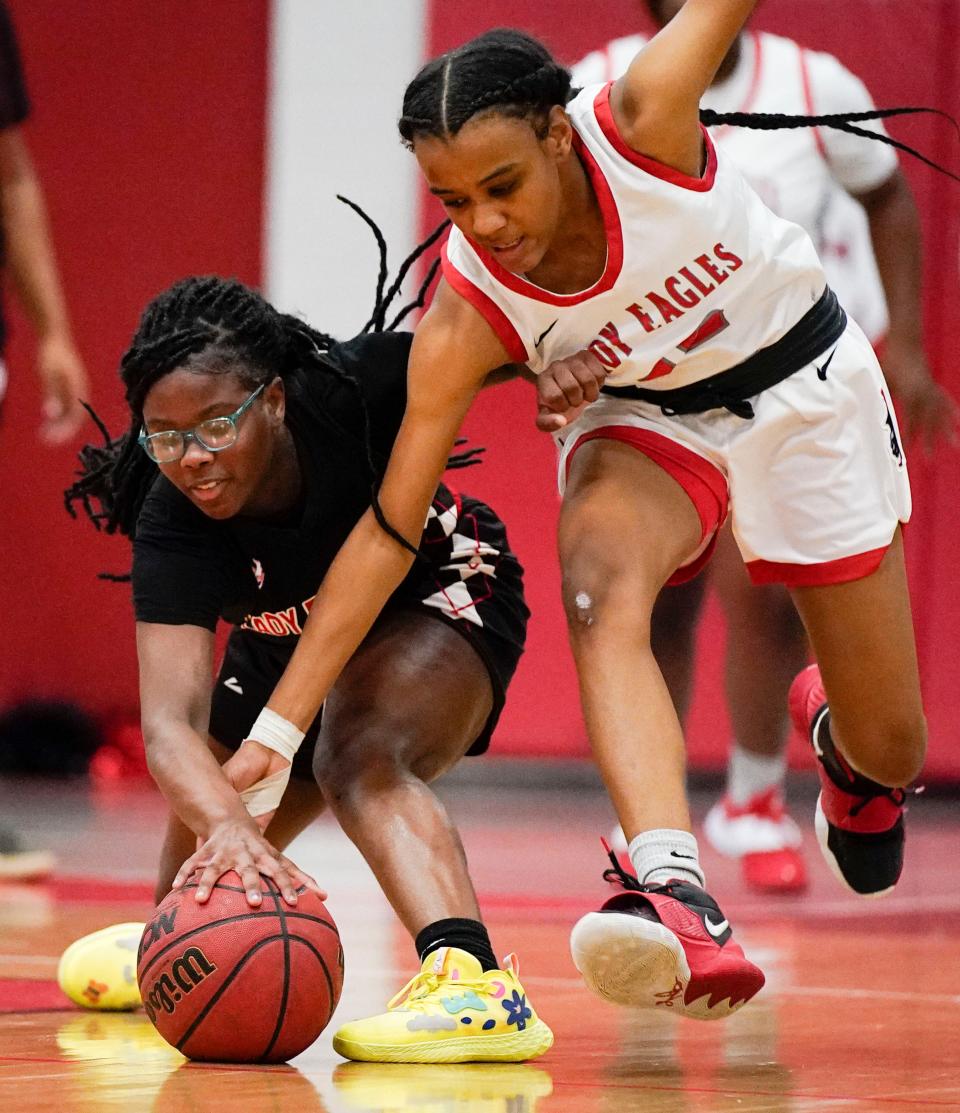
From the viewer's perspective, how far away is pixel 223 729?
3.70 metres

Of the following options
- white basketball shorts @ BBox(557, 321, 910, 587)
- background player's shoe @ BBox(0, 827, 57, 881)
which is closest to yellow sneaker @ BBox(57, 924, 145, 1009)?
white basketball shorts @ BBox(557, 321, 910, 587)

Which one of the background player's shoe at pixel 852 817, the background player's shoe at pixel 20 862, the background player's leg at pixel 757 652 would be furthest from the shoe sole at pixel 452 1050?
the background player's shoe at pixel 20 862

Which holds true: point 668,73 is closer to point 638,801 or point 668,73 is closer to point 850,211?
point 638,801

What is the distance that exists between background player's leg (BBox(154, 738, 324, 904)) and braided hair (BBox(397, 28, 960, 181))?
4.00 feet

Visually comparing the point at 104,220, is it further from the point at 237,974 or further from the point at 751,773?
the point at 237,974

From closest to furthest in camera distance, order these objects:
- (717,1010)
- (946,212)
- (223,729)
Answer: (717,1010), (223,729), (946,212)

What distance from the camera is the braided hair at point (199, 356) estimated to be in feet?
10.3

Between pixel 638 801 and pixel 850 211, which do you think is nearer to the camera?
pixel 638 801

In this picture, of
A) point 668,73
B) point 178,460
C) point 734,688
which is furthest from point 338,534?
point 734,688

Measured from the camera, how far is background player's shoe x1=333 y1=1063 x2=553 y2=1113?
250cm

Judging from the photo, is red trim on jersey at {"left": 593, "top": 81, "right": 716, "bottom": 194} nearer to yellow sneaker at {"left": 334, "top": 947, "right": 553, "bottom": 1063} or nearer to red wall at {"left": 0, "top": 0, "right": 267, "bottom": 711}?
yellow sneaker at {"left": 334, "top": 947, "right": 553, "bottom": 1063}

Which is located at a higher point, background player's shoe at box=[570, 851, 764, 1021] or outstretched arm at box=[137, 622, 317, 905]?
outstretched arm at box=[137, 622, 317, 905]

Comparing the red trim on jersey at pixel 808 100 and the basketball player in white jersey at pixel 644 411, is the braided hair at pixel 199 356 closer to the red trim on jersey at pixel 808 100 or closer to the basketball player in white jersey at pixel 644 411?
the basketball player in white jersey at pixel 644 411

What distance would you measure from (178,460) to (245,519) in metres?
0.24
